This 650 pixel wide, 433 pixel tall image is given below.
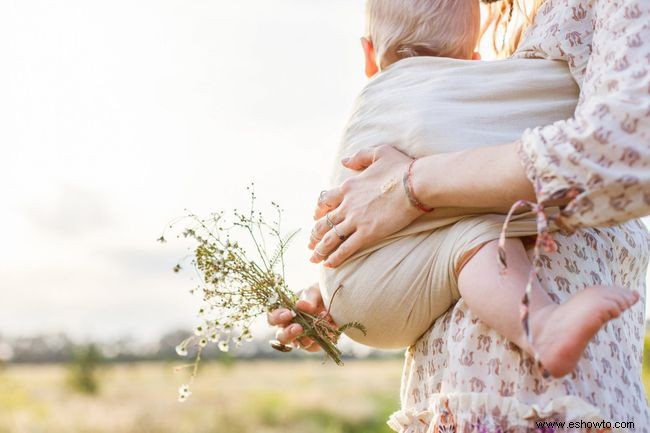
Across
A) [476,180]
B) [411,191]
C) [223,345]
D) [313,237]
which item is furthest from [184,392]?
[476,180]

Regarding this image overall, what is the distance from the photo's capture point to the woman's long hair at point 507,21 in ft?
6.24

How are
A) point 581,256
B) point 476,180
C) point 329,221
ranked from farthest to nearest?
point 329,221
point 581,256
point 476,180

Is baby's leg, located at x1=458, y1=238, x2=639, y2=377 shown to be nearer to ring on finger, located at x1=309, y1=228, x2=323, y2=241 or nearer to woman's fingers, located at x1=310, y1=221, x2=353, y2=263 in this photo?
woman's fingers, located at x1=310, y1=221, x2=353, y2=263

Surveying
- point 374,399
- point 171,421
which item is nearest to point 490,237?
point 171,421

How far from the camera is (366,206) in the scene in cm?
167

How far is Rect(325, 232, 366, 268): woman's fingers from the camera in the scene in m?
1.66

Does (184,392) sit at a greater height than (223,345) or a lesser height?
lesser

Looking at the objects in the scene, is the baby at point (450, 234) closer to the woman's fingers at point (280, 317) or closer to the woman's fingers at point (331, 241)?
the woman's fingers at point (331, 241)

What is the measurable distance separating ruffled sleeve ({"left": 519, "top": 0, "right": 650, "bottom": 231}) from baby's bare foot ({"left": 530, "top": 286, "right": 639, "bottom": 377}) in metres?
0.13

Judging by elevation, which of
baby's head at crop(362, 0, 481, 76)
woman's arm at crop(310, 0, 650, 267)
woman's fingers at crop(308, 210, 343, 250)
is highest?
baby's head at crop(362, 0, 481, 76)

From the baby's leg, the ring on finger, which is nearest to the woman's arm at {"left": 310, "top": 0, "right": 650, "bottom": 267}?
the baby's leg

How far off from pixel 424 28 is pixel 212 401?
898 cm

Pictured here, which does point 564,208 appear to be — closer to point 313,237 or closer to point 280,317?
point 313,237

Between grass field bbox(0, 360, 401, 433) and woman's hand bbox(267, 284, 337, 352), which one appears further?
grass field bbox(0, 360, 401, 433)
